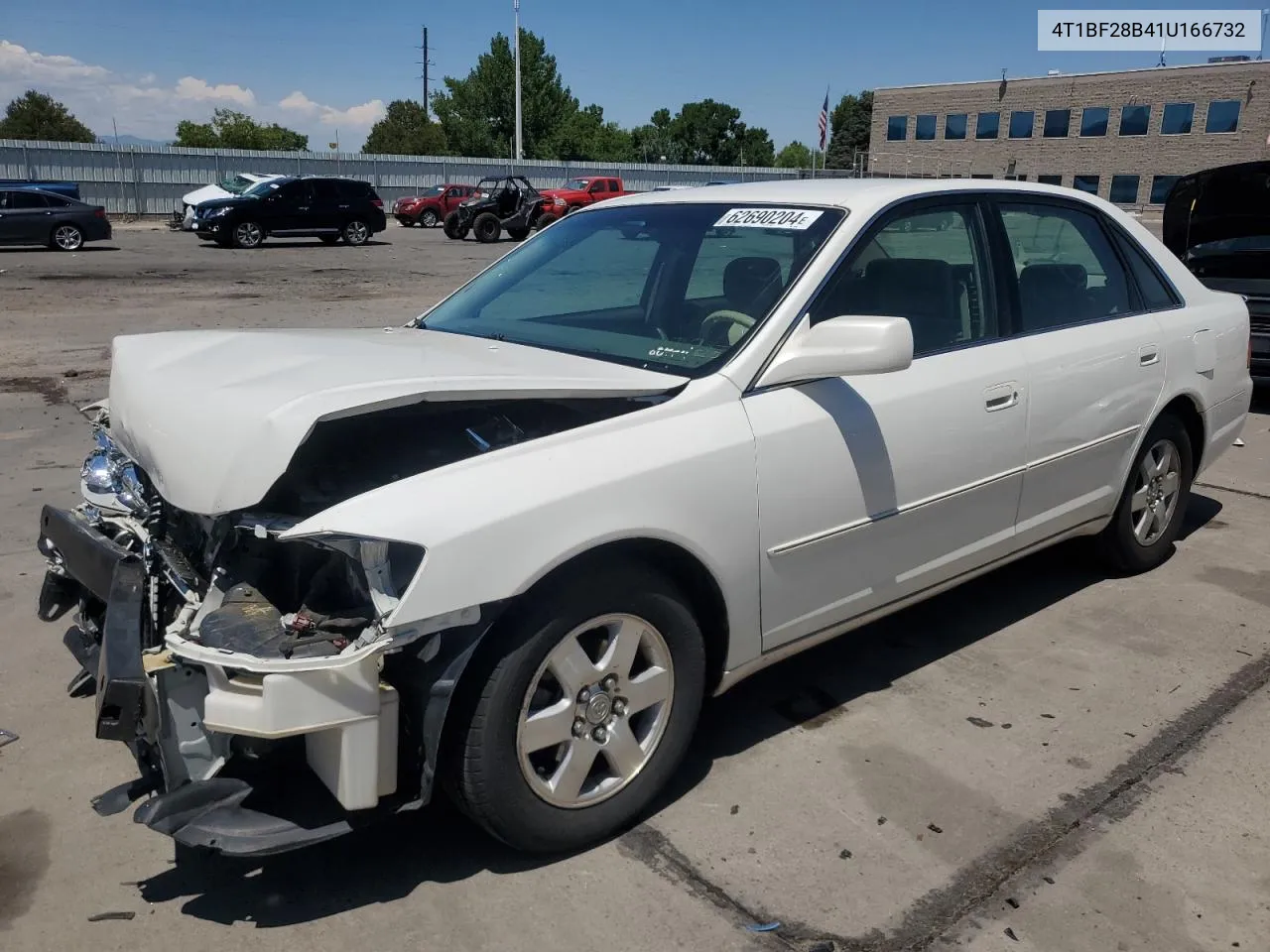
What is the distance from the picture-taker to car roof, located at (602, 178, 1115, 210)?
11.5 ft

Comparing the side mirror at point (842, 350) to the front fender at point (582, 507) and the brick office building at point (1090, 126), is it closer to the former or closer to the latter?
the front fender at point (582, 507)

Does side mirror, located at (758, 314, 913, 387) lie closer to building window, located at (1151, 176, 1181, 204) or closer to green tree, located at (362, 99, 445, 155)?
building window, located at (1151, 176, 1181, 204)

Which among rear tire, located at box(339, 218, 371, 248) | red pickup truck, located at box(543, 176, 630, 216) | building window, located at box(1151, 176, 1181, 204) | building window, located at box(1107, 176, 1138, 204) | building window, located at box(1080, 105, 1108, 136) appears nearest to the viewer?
rear tire, located at box(339, 218, 371, 248)

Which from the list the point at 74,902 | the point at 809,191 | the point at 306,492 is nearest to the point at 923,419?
the point at 809,191

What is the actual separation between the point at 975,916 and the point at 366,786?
149 centimetres

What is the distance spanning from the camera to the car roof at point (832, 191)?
11.5ft

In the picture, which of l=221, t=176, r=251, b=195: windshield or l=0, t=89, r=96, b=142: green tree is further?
l=0, t=89, r=96, b=142: green tree

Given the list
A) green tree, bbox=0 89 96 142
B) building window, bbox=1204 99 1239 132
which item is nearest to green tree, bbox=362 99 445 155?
green tree, bbox=0 89 96 142

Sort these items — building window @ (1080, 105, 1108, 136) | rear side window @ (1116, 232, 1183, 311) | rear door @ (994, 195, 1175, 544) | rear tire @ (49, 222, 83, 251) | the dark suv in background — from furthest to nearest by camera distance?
building window @ (1080, 105, 1108, 136), the dark suv in background, rear tire @ (49, 222, 83, 251), rear side window @ (1116, 232, 1183, 311), rear door @ (994, 195, 1175, 544)

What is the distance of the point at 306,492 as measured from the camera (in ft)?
8.98

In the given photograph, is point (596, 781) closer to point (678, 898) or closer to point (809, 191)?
point (678, 898)

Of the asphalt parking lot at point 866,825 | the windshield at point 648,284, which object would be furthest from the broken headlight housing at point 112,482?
the windshield at point 648,284

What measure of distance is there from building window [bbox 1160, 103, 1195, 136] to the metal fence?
2638 cm

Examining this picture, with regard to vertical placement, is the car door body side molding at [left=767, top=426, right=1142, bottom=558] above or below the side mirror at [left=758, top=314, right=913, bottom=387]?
below
